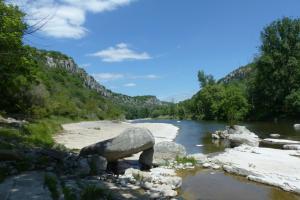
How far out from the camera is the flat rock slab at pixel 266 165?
17.7 m

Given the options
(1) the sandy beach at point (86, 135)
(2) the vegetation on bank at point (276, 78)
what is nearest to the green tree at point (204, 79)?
(2) the vegetation on bank at point (276, 78)

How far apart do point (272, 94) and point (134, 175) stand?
238ft

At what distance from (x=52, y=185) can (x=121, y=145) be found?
716 centimetres

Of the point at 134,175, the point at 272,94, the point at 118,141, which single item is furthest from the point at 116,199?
the point at 272,94

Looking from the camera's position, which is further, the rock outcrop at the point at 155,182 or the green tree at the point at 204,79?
the green tree at the point at 204,79

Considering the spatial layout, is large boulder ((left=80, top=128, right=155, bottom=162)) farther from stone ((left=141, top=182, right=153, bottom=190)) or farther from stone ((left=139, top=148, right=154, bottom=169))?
stone ((left=141, top=182, right=153, bottom=190))

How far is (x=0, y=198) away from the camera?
9859 mm

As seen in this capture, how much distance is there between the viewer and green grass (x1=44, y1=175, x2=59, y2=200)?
10.6 m

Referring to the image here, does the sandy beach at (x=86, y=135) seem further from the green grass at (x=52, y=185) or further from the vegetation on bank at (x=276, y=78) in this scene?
the vegetation on bank at (x=276, y=78)

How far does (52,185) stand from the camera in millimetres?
11453

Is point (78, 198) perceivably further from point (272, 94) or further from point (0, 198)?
point (272, 94)

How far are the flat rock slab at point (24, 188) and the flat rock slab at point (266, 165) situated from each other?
35.3ft

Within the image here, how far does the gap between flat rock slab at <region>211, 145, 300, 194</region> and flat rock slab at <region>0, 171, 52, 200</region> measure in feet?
35.3

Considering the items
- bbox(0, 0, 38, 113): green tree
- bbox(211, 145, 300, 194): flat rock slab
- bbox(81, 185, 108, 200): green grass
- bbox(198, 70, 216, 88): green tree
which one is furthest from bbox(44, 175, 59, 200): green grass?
bbox(198, 70, 216, 88): green tree
